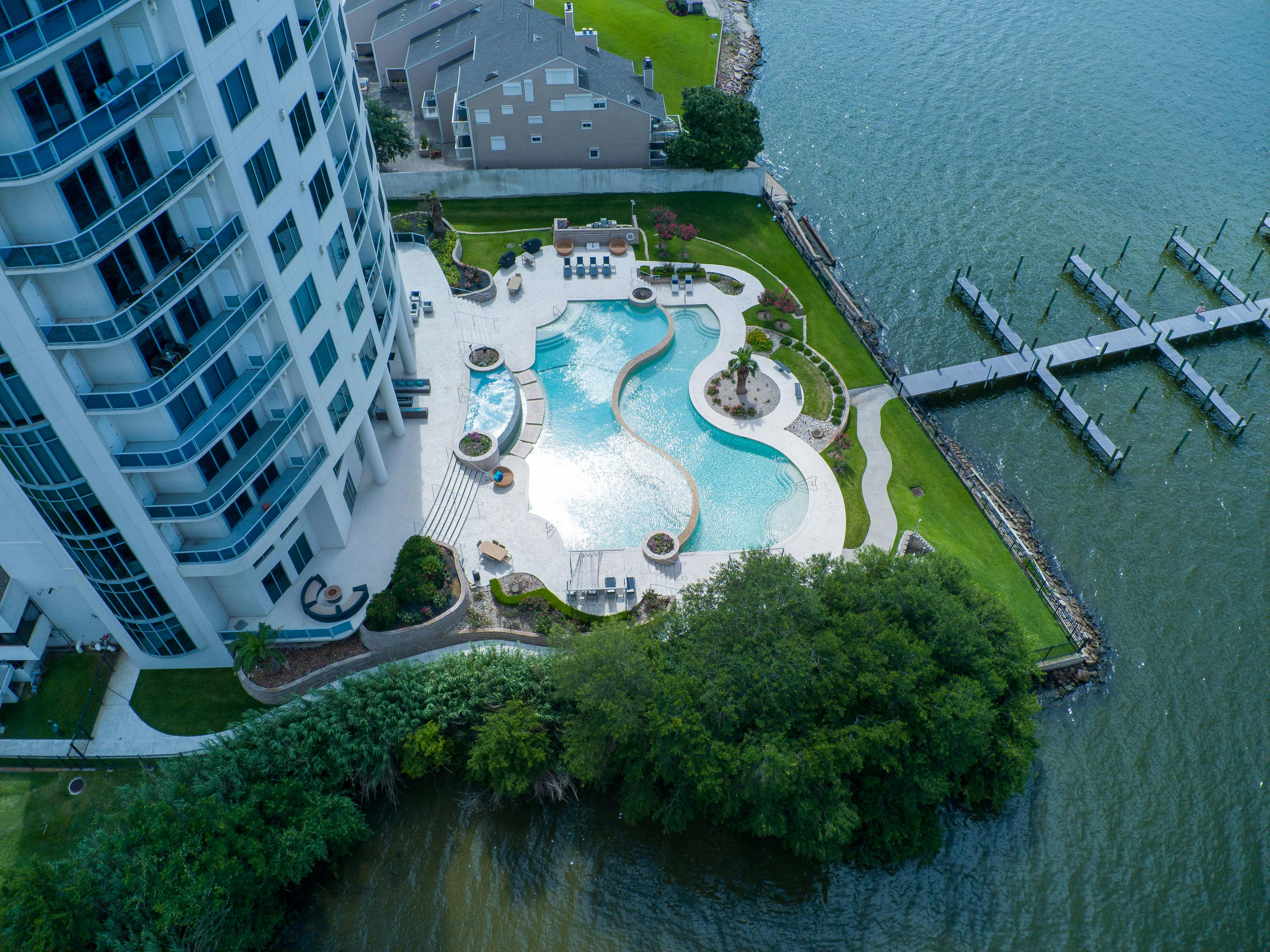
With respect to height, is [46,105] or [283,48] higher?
[46,105]

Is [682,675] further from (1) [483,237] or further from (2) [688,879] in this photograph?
(1) [483,237]

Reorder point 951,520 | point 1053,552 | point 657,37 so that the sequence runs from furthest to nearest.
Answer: point 657,37, point 1053,552, point 951,520

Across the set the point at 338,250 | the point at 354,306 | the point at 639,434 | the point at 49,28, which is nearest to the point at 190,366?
the point at 338,250

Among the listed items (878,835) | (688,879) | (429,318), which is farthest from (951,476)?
(429,318)

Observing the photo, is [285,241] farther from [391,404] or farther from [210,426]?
[391,404]

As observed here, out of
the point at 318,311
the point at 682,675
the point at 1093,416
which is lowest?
the point at 1093,416

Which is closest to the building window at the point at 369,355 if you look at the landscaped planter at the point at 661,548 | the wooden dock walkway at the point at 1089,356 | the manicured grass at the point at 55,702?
the landscaped planter at the point at 661,548

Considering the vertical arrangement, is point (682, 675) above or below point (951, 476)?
above
